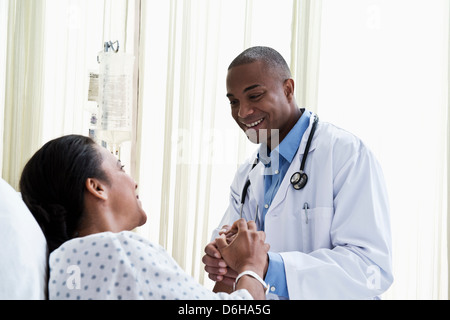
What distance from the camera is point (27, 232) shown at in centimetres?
116

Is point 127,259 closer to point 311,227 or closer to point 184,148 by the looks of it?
Result: point 311,227

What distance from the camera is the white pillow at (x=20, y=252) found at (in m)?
1.06

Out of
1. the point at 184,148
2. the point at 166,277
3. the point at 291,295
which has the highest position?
the point at 184,148

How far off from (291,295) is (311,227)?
26 cm

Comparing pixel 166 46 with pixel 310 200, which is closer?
pixel 310 200

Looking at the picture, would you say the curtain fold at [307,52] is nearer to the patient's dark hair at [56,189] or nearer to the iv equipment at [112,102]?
the iv equipment at [112,102]

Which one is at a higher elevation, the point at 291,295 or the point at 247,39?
the point at 247,39

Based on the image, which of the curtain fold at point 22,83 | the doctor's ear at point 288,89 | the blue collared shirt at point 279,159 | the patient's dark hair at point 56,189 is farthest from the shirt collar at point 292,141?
the curtain fold at point 22,83

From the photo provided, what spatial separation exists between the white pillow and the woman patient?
1.5 inches

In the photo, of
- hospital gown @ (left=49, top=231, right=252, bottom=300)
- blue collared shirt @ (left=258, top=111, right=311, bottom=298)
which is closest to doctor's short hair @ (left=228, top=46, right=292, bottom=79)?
blue collared shirt @ (left=258, top=111, right=311, bottom=298)

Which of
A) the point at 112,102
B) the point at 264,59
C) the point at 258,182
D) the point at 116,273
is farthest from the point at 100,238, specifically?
the point at 112,102

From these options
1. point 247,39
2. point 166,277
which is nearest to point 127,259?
point 166,277
